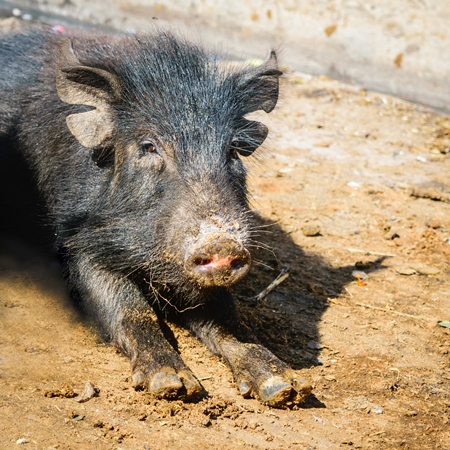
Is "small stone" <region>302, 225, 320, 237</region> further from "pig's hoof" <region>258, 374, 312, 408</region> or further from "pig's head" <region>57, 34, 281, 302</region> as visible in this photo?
"pig's hoof" <region>258, 374, 312, 408</region>

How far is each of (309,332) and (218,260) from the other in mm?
1436

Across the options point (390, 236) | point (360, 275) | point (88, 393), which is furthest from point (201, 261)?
point (390, 236)

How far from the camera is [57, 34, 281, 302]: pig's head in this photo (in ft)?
13.1

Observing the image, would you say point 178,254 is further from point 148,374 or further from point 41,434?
point 41,434

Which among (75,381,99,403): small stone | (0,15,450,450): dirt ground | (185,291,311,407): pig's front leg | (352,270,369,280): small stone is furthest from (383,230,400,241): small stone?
(75,381,99,403): small stone

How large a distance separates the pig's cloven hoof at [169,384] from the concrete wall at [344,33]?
20.5ft

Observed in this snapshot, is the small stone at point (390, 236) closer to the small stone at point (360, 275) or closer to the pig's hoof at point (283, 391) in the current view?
the small stone at point (360, 275)

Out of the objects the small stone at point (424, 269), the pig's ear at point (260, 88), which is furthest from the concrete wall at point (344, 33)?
the pig's ear at point (260, 88)

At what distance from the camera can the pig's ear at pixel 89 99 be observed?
4258mm

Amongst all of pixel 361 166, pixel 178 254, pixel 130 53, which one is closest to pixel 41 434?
pixel 178 254

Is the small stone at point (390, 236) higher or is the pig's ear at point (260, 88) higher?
the pig's ear at point (260, 88)

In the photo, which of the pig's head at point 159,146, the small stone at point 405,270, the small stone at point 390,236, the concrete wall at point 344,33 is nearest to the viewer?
the pig's head at point 159,146

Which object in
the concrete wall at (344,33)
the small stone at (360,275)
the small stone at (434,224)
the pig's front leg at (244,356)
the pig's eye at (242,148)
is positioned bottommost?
the small stone at (360,275)

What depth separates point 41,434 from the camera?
316 cm
